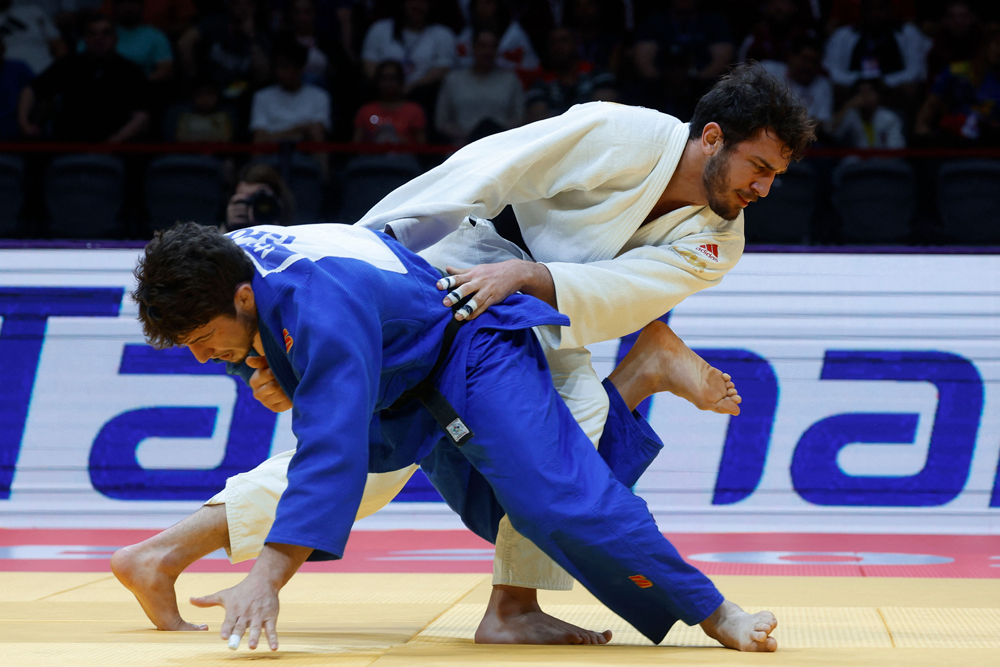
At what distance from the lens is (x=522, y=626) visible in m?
1.93

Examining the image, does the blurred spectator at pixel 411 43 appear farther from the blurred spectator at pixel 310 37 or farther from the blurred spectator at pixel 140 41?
the blurred spectator at pixel 140 41

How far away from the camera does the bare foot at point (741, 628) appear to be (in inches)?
67.4

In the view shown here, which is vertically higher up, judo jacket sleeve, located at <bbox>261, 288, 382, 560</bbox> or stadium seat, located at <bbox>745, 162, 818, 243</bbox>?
judo jacket sleeve, located at <bbox>261, 288, 382, 560</bbox>

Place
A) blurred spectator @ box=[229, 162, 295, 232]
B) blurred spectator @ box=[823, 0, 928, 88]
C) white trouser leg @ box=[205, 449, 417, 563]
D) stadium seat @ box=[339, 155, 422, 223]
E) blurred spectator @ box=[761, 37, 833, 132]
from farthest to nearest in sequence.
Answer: blurred spectator @ box=[823, 0, 928, 88]
blurred spectator @ box=[761, 37, 833, 132]
stadium seat @ box=[339, 155, 422, 223]
blurred spectator @ box=[229, 162, 295, 232]
white trouser leg @ box=[205, 449, 417, 563]

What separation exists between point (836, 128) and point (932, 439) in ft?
6.88

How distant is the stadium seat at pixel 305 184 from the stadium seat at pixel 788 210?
1.84 m

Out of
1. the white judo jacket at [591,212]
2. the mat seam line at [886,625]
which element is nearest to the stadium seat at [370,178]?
the white judo jacket at [591,212]

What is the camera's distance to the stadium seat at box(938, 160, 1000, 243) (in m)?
4.43

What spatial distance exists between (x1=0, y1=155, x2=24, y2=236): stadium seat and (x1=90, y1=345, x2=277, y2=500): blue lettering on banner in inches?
51.8

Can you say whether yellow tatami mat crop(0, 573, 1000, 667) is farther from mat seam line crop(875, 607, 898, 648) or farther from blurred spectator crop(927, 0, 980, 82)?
blurred spectator crop(927, 0, 980, 82)

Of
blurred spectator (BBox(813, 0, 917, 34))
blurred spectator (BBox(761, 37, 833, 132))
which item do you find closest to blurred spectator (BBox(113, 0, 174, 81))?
blurred spectator (BBox(761, 37, 833, 132))

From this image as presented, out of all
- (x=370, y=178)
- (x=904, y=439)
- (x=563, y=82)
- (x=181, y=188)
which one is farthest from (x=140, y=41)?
(x=904, y=439)

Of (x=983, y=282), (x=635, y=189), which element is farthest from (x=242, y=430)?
(x=983, y=282)

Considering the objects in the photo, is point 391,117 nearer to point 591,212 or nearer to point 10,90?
point 10,90
